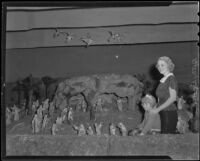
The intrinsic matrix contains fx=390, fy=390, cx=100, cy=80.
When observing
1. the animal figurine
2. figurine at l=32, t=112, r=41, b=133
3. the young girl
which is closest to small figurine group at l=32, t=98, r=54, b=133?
figurine at l=32, t=112, r=41, b=133

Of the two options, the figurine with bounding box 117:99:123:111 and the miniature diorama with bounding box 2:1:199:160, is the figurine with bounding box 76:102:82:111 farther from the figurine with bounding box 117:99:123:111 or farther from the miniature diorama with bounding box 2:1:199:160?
the figurine with bounding box 117:99:123:111

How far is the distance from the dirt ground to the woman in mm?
34

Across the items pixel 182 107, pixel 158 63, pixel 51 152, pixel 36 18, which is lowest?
pixel 51 152

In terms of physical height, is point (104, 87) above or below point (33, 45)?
below

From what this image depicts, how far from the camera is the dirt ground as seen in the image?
1078 millimetres

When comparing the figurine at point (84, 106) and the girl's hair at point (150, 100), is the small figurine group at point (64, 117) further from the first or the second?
the girl's hair at point (150, 100)

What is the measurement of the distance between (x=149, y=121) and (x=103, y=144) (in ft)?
0.49

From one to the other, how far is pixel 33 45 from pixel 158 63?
388 mm

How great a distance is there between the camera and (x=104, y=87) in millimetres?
1182

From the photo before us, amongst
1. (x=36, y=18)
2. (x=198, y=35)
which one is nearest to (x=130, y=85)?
(x=198, y=35)

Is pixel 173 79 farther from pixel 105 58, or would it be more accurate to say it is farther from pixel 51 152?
pixel 51 152

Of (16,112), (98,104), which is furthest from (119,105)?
(16,112)

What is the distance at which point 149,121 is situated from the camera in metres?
1.12

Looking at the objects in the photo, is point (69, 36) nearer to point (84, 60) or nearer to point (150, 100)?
point (84, 60)
